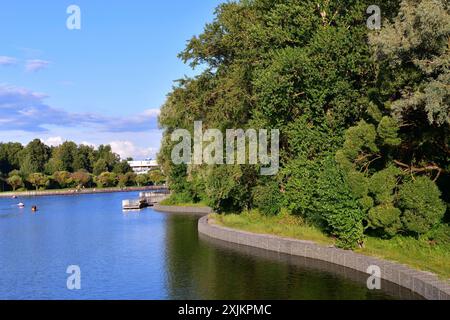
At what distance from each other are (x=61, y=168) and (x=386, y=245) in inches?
4875

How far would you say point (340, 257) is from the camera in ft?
68.5

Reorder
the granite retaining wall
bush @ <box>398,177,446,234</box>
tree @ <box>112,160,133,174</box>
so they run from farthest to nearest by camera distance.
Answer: tree @ <box>112,160,133,174</box>, bush @ <box>398,177,446,234</box>, the granite retaining wall

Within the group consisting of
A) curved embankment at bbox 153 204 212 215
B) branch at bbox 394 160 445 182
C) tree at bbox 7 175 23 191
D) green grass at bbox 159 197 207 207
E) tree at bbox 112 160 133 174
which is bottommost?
curved embankment at bbox 153 204 212 215

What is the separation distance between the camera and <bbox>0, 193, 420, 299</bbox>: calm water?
1766 centimetres

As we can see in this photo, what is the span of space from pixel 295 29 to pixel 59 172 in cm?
10986

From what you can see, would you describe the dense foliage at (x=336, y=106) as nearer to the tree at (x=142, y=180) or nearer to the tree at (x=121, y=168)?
the tree at (x=142, y=180)

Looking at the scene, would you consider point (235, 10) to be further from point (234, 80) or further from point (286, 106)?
point (286, 106)

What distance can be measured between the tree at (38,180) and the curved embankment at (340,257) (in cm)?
9327

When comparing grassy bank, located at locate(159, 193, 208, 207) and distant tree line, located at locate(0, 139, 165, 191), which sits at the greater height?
distant tree line, located at locate(0, 139, 165, 191)

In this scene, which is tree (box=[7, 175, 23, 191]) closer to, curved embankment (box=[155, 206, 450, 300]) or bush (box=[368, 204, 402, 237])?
curved embankment (box=[155, 206, 450, 300])

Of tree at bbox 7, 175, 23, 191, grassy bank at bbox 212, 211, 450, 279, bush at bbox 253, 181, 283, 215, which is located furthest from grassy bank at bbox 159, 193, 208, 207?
tree at bbox 7, 175, 23, 191

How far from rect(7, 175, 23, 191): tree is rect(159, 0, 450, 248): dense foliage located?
290 feet

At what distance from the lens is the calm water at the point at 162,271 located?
17.7 meters

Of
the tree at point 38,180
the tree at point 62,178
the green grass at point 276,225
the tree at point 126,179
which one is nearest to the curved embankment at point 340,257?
the green grass at point 276,225
